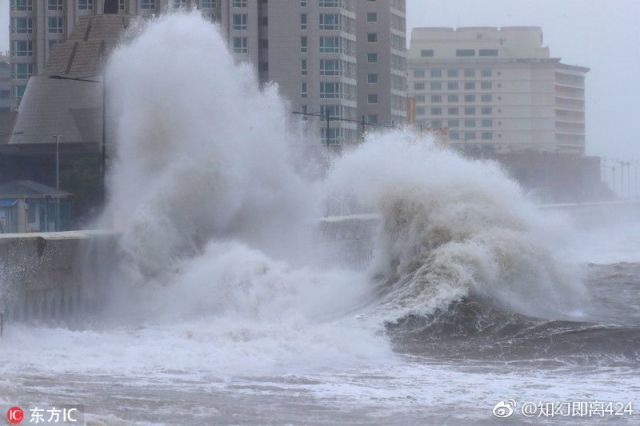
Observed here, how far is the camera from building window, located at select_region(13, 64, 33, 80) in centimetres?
7562

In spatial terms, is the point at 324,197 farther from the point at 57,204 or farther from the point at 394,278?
the point at 57,204

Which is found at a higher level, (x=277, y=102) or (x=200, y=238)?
(x=277, y=102)

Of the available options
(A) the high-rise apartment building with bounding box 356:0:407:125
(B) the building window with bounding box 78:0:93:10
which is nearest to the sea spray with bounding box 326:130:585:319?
(B) the building window with bounding box 78:0:93:10

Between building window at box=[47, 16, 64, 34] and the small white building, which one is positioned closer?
the small white building

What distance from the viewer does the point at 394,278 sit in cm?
2466

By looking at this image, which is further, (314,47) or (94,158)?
(314,47)

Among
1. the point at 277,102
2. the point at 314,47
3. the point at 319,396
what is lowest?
the point at 319,396

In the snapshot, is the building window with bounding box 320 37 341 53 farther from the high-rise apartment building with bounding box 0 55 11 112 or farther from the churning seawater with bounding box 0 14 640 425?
the high-rise apartment building with bounding box 0 55 11 112

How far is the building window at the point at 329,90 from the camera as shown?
73375 mm

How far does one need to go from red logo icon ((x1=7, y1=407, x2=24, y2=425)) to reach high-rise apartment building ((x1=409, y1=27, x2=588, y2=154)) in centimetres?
11133

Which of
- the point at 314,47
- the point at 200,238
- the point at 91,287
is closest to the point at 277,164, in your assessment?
the point at 200,238

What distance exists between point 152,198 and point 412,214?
19.0ft

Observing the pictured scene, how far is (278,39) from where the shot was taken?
7200 cm

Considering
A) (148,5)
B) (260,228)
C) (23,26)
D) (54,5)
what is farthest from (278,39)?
(260,228)
